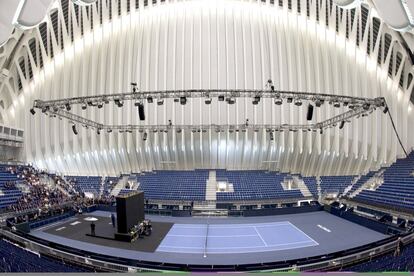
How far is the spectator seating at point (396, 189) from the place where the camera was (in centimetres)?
1914

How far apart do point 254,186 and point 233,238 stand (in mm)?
11907

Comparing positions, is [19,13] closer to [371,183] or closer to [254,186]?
[254,186]

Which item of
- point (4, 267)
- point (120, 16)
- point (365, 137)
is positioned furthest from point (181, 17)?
point (4, 267)

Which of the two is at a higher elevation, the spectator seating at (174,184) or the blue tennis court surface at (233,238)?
the spectator seating at (174,184)

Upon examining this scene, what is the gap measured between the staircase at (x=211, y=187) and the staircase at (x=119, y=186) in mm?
9230

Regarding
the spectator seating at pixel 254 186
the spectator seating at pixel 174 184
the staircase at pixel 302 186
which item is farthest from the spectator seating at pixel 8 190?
the staircase at pixel 302 186

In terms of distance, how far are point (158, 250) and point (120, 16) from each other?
27834 mm

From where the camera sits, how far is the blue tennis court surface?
14.4 m

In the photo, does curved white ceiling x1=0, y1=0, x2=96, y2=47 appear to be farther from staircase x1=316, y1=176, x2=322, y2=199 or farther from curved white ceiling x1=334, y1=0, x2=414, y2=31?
staircase x1=316, y1=176, x2=322, y2=199

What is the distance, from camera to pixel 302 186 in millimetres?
29250

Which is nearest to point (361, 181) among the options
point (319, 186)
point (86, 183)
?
point (319, 186)

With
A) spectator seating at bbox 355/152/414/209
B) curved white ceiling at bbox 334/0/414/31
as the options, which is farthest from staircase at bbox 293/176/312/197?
curved white ceiling at bbox 334/0/414/31

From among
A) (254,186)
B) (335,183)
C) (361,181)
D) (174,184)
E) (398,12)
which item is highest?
(398,12)

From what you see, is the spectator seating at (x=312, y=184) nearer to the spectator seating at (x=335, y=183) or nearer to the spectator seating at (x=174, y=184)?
the spectator seating at (x=335, y=183)
